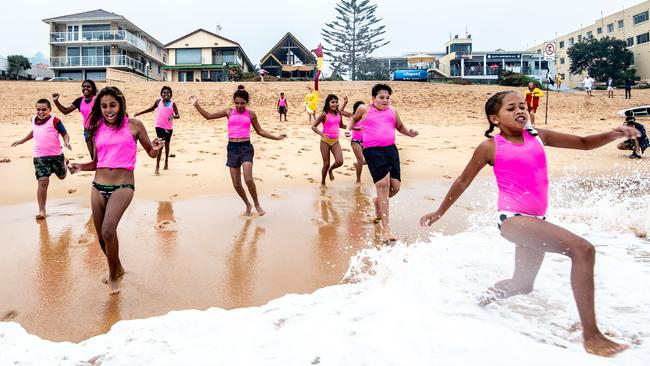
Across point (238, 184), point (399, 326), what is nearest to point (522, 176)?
point (399, 326)

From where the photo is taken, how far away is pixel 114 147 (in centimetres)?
421

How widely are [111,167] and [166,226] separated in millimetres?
2065

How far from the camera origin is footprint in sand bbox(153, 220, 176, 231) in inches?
234

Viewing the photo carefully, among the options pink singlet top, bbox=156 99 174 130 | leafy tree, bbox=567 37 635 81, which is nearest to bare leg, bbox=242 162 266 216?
pink singlet top, bbox=156 99 174 130

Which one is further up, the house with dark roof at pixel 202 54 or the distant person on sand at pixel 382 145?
the house with dark roof at pixel 202 54

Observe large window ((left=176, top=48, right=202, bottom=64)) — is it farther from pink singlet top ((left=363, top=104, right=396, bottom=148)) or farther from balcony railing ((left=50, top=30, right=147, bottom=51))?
pink singlet top ((left=363, top=104, right=396, bottom=148))

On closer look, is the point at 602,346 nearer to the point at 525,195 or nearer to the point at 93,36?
the point at 525,195

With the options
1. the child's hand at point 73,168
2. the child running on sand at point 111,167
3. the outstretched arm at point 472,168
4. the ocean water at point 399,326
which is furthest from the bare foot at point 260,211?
the outstretched arm at point 472,168

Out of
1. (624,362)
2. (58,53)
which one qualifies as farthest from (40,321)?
(58,53)

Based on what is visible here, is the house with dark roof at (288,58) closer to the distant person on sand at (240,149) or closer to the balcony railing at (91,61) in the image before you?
the balcony railing at (91,61)

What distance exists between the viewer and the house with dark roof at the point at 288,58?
4903 cm

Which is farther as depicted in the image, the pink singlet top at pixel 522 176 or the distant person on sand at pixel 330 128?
the distant person on sand at pixel 330 128

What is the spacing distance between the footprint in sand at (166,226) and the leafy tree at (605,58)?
5510 cm

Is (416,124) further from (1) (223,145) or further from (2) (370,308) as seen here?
(2) (370,308)
